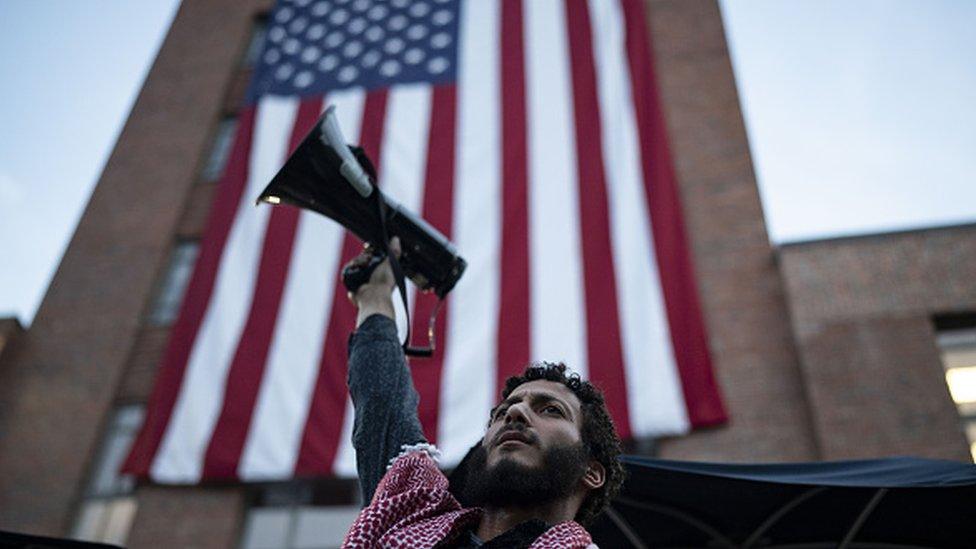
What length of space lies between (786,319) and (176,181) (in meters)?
8.05

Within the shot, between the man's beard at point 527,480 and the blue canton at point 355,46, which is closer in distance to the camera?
the man's beard at point 527,480

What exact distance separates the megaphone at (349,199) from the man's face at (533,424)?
2.22 ft

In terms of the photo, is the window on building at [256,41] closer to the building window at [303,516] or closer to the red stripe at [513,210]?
the red stripe at [513,210]

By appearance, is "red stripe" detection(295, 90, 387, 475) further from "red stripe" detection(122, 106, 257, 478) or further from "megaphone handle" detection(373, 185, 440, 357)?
"megaphone handle" detection(373, 185, 440, 357)

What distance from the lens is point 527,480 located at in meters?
2.52

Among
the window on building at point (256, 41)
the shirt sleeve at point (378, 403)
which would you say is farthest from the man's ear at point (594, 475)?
the window on building at point (256, 41)

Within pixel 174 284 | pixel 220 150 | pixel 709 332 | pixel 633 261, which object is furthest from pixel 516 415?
pixel 220 150

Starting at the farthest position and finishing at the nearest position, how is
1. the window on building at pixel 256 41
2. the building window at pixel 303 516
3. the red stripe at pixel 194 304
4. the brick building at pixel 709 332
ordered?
the window on building at pixel 256 41, the red stripe at pixel 194 304, the building window at pixel 303 516, the brick building at pixel 709 332

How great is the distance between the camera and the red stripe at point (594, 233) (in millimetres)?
7891

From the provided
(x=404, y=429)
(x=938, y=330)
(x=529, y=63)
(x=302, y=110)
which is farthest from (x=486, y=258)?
(x=404, y=429)

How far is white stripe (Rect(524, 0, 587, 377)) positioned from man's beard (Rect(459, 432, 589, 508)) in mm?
5335

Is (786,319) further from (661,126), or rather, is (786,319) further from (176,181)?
(176,181)

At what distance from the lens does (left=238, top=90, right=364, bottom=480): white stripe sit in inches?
325

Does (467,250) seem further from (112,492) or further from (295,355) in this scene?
(112,492)
